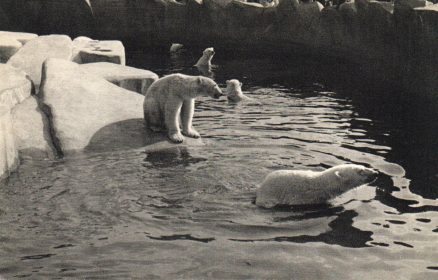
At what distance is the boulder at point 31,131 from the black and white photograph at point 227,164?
26mm

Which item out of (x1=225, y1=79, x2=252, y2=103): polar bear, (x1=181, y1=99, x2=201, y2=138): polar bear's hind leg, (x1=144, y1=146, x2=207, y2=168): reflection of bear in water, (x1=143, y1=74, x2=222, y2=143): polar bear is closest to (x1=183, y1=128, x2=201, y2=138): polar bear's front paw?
(x1=181, y1=99, x2=201, y2=138): polar bear's hind leg

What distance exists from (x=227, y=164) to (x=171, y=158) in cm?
82

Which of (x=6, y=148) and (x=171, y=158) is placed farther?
(x=171, y=158)

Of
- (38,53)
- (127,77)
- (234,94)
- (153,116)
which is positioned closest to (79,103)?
(153,116)

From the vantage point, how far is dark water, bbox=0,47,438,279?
17.2 feet

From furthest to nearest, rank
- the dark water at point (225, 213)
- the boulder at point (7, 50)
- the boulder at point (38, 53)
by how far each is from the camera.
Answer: the boulder at point (7, 50), the boulder at point (38, 53), the dark water at point (225, 213)

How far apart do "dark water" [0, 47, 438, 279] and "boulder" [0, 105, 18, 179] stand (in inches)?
6.0

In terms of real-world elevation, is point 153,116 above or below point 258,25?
below

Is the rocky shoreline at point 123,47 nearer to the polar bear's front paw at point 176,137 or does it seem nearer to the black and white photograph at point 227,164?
the black and white photograph at point 227,164

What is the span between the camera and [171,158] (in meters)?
8.22

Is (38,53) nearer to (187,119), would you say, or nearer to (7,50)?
(7,50)

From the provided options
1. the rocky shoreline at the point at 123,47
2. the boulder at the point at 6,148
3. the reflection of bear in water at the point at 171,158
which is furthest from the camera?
the rocky shoreline at the point at 123,47

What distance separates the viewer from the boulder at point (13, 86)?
29.1 feet

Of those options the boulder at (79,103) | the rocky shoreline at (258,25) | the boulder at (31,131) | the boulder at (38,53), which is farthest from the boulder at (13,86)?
the rocky shoreline at (258,25)
